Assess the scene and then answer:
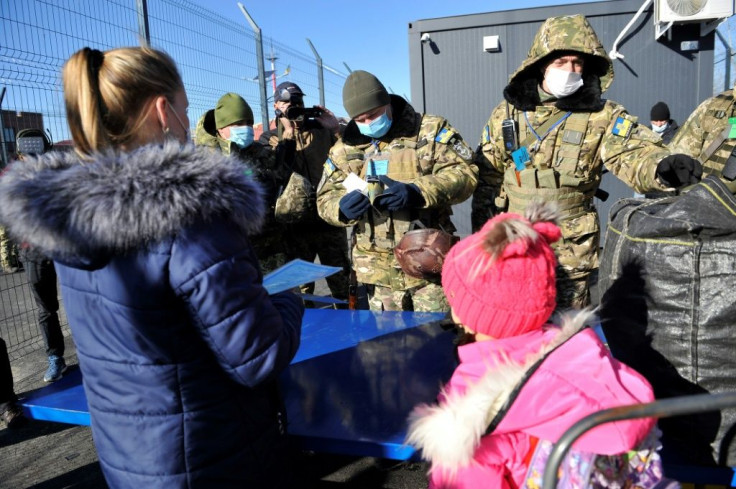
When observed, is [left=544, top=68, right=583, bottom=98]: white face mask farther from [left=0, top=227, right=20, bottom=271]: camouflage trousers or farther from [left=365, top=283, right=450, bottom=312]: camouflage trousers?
[left=0, top=227, right=20, bottom=271]: camouflage trousers

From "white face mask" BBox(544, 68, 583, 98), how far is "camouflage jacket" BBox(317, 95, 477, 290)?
572mm

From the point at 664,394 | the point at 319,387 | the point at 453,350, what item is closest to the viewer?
the point at 664,394

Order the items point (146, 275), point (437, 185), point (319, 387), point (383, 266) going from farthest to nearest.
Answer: point (383, 266)
point (437, 185)
point (319, 387)
point (146, 275)

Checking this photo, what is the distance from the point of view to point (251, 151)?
4.04 meters

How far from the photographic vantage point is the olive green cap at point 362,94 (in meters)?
2.84

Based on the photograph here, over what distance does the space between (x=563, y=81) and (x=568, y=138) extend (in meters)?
0.31

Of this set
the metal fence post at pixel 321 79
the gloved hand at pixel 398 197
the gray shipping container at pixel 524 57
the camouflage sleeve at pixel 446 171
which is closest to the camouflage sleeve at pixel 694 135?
the camouflage sleeve at pixel 446 171

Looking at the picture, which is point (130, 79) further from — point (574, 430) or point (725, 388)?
point (725, 388)

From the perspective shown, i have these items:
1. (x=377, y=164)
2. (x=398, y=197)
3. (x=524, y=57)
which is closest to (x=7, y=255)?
(x=377, y=164)

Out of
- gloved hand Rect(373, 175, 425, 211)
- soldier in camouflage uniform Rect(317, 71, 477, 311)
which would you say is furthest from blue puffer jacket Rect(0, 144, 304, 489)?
soldier in camouflage uniform Rect(317, 71, 477, 311)

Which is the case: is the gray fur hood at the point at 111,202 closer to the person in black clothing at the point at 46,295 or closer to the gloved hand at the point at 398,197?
the gloved hand at the point at 398,197

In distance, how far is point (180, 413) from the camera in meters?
1.17

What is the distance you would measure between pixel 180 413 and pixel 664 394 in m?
1.31

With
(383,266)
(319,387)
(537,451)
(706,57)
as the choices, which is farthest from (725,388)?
(706,57)
